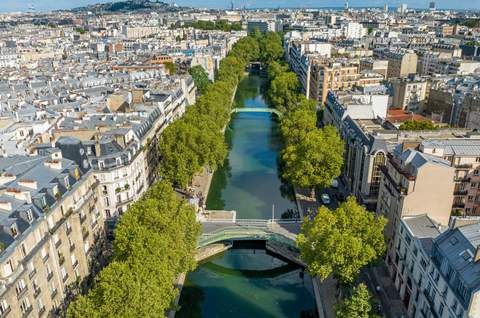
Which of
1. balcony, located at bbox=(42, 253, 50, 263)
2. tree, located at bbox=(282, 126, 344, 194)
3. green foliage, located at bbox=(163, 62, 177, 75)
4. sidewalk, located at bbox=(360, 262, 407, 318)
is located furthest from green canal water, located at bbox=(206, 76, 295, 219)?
balcony, located at bbox=(42, 253, 50, 263)

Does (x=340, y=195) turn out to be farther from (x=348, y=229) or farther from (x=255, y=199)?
(x=348, y=229)

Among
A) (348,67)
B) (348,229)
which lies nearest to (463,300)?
(348,229)

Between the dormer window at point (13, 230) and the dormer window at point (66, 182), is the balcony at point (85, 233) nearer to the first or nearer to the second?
the dormer window at point (66, 182)

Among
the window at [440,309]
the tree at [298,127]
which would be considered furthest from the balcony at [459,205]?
Result: the tree at [298,127]

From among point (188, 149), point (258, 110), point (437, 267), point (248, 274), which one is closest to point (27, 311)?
point (248, 274)

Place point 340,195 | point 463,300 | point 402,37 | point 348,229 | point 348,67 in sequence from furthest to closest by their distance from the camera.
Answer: point 402,37, point 348,67, point 340,195, point 348,229, point 463,300

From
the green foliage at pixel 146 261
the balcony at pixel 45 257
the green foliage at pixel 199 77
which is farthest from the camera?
the green foliage at pixel 199 77
